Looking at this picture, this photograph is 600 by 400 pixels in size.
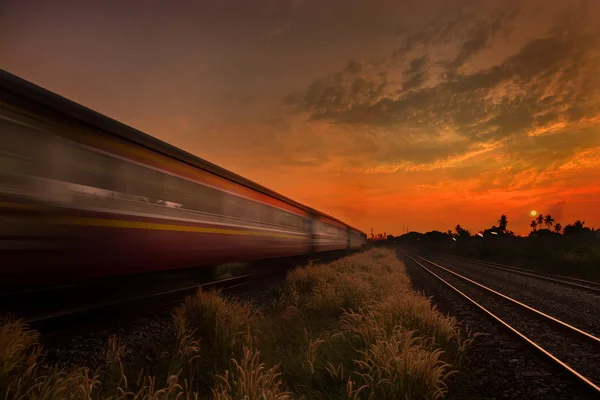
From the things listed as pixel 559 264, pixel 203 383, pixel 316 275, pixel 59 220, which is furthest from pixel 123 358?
pixel 559 264

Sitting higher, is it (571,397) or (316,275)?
(316,275)

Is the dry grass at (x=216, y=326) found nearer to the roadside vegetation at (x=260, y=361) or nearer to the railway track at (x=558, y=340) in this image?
the roadside vegetation at (x=260, y=361)

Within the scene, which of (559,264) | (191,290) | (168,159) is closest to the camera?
(168,159)

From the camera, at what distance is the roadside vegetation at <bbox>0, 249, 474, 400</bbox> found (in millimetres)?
3092

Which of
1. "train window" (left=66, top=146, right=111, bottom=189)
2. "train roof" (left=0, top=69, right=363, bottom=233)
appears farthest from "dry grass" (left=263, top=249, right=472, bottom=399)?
"train roof" (left=0, top=69, right=363, bottom=233)

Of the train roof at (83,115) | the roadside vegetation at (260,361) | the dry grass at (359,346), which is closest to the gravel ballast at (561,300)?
the dry grass at (359,346)

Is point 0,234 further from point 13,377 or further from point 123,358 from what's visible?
point 123,358

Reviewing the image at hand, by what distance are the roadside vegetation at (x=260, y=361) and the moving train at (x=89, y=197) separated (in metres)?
0.82

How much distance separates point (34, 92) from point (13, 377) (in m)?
2.71

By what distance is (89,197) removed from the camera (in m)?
4.39

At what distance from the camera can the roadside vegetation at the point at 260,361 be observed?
3092 millimetres

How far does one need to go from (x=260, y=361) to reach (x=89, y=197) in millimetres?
2808

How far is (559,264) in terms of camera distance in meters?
23.7

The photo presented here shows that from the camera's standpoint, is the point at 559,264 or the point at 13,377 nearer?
the point at 13,377
